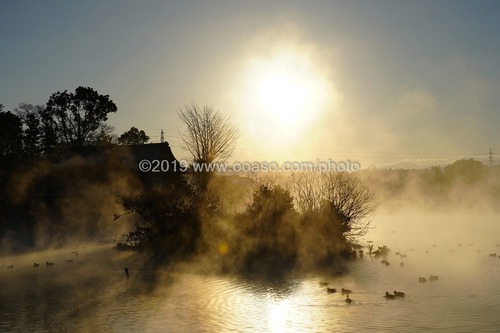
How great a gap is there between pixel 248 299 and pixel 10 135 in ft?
154

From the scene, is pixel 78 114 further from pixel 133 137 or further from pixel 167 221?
pixel 167 221

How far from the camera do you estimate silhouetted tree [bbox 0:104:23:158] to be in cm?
5656

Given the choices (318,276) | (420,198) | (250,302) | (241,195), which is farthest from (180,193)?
(420,198)

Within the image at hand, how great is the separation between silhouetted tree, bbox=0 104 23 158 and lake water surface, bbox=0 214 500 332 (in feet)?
98.2

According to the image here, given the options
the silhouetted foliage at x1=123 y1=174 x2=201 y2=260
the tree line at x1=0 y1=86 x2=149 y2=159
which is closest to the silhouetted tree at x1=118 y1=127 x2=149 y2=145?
the tree line at x1=0 y1=86 x2=149 y2=159

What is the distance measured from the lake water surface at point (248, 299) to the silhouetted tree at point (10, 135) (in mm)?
29919

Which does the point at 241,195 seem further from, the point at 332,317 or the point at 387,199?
the point at 387,199

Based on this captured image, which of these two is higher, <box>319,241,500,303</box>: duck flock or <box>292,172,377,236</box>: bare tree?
<box>292,172,377,236</box>: bare tree

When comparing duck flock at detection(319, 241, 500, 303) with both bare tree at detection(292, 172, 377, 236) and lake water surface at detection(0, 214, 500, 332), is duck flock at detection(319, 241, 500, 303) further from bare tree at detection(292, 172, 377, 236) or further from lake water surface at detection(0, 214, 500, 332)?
bare tree at detection(292, 172, 377, 236)

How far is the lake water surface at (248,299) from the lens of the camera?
15.8 meters

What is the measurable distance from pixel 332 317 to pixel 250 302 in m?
3.48

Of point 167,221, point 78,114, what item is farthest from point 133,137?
point 167,221

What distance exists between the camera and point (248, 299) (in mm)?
19438

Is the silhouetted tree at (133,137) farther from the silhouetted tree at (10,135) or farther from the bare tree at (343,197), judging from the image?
the bare tree at (343,197)
